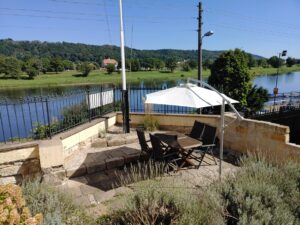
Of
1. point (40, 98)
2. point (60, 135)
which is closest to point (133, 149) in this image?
point (60, 135)

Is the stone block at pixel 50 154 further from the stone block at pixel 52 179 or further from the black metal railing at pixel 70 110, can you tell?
the black metal railing at pixel 70 110

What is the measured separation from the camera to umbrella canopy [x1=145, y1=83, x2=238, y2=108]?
13.1 ft

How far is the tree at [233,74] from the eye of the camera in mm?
13078

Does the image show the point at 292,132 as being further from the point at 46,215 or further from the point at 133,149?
the point at 46,215

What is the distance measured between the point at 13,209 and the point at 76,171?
8.74 feet

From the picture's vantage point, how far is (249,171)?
300cm

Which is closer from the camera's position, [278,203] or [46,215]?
[46,215]

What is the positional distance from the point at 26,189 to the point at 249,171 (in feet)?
9.50

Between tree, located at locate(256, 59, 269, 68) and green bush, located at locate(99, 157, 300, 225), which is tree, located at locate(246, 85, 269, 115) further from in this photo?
tree, located at locate(256, 59, 269, 68)

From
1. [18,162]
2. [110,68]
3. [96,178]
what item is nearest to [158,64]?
[110,68]

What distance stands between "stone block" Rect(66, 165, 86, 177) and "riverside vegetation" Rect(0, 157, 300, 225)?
1.55 meters

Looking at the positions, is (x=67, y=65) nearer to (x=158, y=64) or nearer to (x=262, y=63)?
(x=158, y=64)

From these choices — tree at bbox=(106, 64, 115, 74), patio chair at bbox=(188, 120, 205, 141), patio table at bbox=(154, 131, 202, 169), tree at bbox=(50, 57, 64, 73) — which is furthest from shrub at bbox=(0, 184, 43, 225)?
tree at bbox=(50, 57, 64, 73)

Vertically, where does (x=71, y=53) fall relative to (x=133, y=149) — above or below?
above
